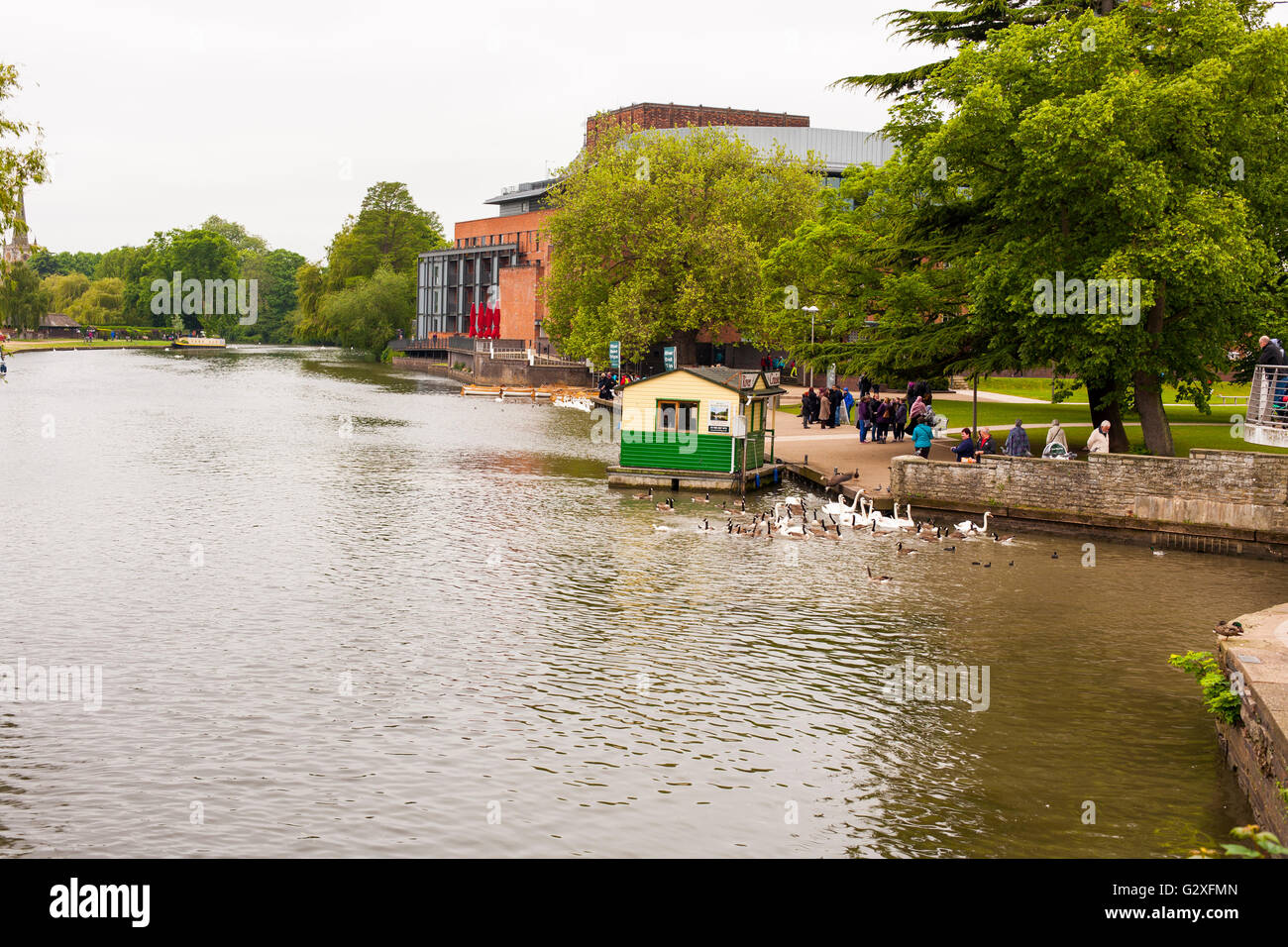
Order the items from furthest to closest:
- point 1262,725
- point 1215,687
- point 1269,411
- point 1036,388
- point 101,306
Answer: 1. point 101,306
2. point 1036,388
3. point 1269,411
4. point 1215,687
5. point 1262,725

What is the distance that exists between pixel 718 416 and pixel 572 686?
21.6 meters

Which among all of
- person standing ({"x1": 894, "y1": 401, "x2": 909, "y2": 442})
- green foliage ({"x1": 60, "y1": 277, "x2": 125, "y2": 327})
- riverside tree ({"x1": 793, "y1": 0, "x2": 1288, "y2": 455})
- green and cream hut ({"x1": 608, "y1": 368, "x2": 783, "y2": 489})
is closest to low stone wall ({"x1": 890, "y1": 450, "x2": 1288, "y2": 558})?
riverside tree ({"x1": 793, "y1": 0, "x2": 1288, "y2": 455})

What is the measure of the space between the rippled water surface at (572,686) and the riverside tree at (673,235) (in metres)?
46.3

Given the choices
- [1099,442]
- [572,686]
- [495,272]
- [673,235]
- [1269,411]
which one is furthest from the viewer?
[495,272]

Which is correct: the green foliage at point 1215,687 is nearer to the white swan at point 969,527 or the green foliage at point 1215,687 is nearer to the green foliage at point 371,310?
the white swan at point 969,527

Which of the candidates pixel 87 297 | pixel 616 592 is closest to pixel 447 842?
pixel 616 592

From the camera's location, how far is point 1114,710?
634 inches

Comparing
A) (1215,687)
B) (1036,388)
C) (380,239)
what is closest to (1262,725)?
(1215,687)

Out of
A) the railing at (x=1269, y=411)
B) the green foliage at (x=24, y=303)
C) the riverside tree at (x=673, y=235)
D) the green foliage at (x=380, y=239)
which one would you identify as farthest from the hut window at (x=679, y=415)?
the green foliage at (x=380, y=239)

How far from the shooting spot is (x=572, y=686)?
55.2 ft

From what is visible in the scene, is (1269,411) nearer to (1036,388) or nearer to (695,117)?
(1036,388)
